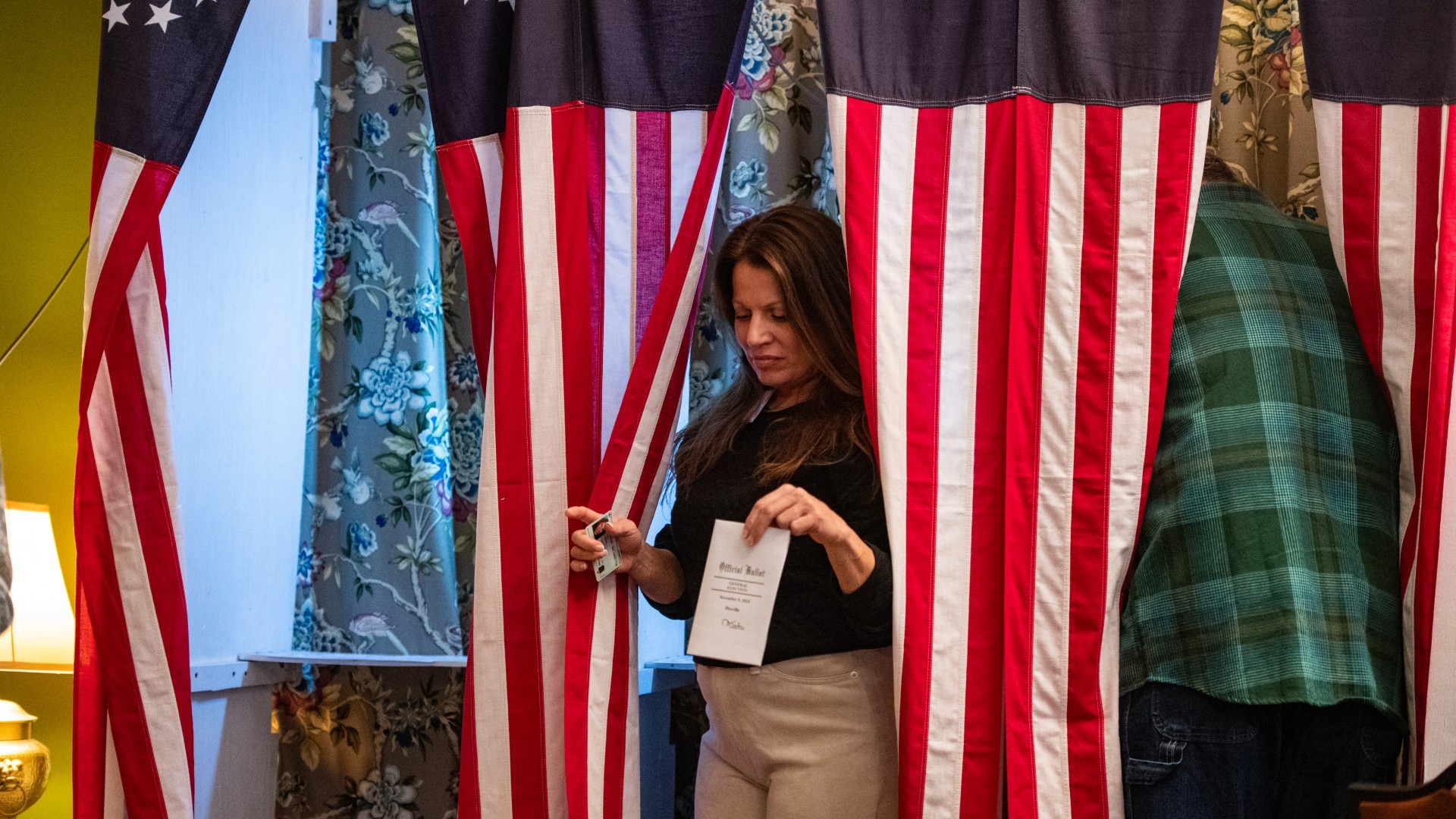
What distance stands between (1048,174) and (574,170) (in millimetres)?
773

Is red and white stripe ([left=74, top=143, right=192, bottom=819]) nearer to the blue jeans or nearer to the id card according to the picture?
the id card

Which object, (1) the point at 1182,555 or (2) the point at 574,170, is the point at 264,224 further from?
(1) the point at 1182,555

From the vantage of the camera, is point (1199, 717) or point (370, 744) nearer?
point (1199, 717)

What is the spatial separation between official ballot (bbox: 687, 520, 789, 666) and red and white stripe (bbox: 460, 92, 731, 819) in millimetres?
265

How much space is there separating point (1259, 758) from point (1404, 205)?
2.63 feet

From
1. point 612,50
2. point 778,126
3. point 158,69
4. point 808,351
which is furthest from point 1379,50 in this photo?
point 158,69

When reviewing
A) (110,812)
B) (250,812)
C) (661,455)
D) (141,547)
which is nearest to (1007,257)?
(661,455)

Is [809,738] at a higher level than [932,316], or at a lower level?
lower

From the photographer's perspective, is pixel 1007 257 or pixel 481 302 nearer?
pixel 1007 257

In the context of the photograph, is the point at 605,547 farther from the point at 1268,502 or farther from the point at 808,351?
the point at 1268,502

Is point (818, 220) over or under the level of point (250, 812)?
over

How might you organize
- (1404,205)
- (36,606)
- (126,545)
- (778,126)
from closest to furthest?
(1404,205) → (126,545) → (36,606) → (778,126)

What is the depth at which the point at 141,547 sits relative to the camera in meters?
2.11

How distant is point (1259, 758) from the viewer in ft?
5.42
